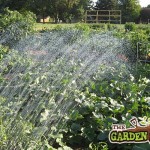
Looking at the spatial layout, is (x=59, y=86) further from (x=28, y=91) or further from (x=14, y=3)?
(x=14, y=3)

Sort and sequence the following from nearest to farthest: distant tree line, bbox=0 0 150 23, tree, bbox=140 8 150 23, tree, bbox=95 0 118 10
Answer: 1. distant tree line, bbox=0 0 150 23
2. tree, bbox=95 0 118 10
3. tree, bbox=140 8 150 23

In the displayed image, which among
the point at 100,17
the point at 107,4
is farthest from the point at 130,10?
the point at 100,17

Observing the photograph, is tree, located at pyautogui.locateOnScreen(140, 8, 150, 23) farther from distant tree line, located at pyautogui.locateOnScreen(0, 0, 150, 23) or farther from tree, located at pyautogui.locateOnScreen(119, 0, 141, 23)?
tree, located at pyautogui.locateOnScreen(119, 0, 141, 23)

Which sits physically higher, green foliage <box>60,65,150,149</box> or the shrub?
the shrub

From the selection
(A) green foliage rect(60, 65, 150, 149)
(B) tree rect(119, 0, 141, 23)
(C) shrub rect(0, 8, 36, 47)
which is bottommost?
(A) green foliage rect(60, 65, 150, 149)

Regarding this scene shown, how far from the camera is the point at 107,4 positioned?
162 feet

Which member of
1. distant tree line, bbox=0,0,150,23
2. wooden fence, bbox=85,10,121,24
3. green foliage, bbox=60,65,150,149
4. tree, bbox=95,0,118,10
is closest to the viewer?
green foliage, bbox=60,65,150,149

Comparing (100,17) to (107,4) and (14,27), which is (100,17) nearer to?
(107,4)

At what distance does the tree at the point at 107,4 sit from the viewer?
48.8 metres

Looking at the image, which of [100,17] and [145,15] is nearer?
[100,17]

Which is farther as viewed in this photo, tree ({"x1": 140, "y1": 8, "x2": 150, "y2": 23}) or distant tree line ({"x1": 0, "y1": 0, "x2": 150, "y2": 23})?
tree ({"x1": 140, "y1": 8, "x2": 150, "y2": 23})

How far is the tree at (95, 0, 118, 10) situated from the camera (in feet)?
160

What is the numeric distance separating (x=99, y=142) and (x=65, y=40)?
679cm

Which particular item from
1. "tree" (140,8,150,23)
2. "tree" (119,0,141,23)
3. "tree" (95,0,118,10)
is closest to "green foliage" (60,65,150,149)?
"tree" (119,0,141,23)
